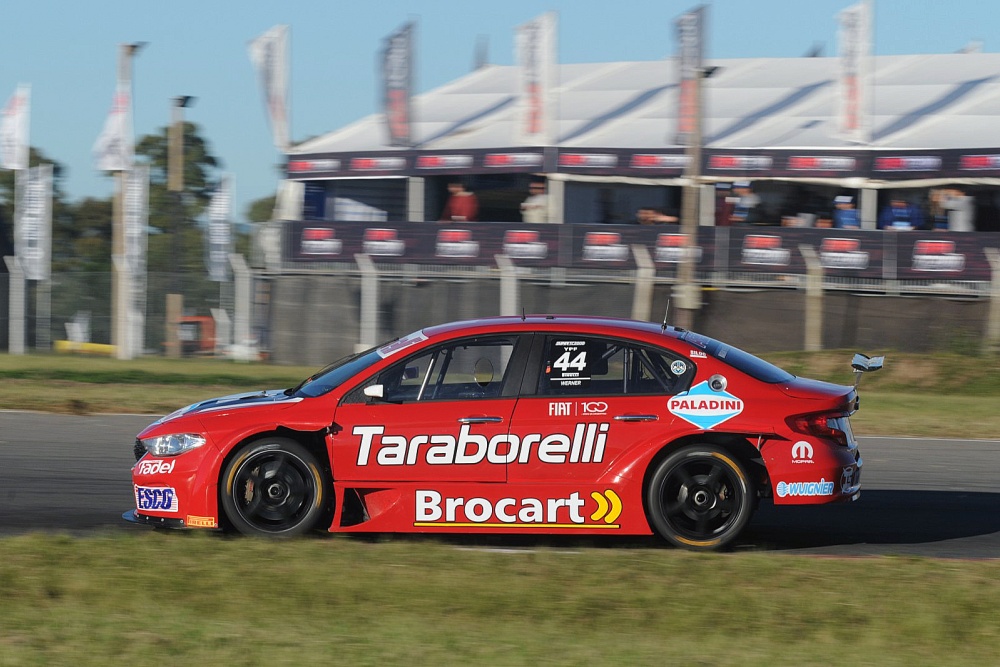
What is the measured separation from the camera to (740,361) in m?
7.77

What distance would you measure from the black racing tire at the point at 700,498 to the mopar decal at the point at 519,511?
0.27 m

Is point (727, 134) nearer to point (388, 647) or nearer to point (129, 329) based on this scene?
point (129, 329)

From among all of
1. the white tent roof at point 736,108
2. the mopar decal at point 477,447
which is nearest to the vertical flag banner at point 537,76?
the white tent roof at point 736,108

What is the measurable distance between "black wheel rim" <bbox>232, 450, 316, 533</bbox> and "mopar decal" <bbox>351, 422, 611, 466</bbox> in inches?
15.2

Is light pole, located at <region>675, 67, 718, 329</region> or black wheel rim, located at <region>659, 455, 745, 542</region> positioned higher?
light pole, located at <region>675, 67, 718, 329</region>

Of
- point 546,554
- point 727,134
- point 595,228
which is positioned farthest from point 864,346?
point 546,554

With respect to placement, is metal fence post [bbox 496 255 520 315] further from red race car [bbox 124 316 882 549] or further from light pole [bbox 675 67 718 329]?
red race car [bbox 124 316 882 549]

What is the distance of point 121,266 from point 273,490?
17.5 metres

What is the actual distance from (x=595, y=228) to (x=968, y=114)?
8.24 metres

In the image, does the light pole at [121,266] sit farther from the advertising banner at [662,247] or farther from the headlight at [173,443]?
the headlight at [173,443]

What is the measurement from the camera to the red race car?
7.35 metres

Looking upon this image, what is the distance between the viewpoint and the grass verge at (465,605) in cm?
496

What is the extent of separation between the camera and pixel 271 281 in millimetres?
24531

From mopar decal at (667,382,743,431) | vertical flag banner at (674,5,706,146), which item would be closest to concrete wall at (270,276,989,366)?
vertical flag banner at (674,5,706,146)
